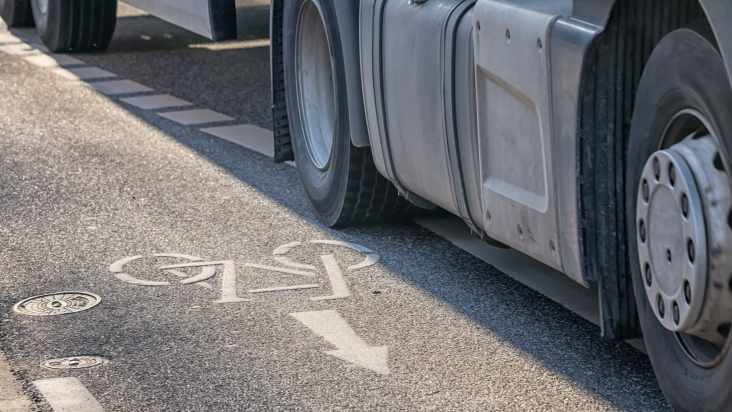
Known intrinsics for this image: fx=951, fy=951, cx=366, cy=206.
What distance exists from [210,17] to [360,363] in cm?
323

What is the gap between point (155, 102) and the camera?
812 centimetres

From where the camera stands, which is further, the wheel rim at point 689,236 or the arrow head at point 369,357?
the arrow head at point 369,357

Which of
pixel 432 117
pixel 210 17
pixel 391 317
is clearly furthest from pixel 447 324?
pixel 210 17

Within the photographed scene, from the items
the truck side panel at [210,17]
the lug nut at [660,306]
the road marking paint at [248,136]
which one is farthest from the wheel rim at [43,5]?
the lug nut at [660,306]

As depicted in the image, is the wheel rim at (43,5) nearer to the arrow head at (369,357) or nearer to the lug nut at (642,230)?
the arrow head at (369,357)

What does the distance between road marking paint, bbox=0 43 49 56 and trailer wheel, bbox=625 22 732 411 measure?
883 centimetres

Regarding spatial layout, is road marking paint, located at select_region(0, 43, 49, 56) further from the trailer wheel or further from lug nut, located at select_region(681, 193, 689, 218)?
lug nut, located at select_region(681, 193, 689, 218)

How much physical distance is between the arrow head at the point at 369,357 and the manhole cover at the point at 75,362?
0.77 m

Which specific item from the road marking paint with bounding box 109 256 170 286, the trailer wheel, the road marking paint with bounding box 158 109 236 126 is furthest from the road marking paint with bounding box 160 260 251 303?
the road marking paint with bounding box 158 109 236 126

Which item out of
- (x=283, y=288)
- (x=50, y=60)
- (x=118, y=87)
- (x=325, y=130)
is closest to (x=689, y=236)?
(x=283, y=288)

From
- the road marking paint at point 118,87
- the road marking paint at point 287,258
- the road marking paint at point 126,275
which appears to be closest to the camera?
the road marking paint at point 126,275

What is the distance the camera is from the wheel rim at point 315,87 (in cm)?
486

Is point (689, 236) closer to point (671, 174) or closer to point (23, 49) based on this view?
point (671, 174)

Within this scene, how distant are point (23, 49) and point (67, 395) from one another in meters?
8.28
